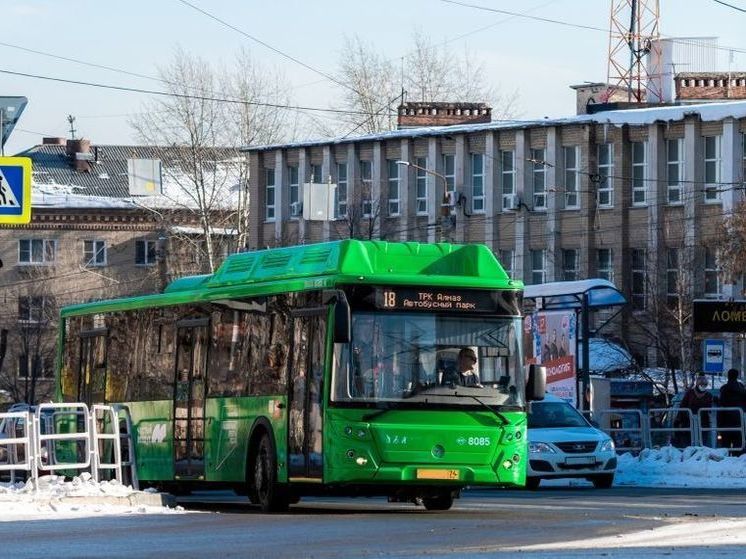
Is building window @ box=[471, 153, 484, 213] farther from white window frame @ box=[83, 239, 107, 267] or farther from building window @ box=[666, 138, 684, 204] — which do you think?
white window frame @ box=[83, 239, 107, 267]

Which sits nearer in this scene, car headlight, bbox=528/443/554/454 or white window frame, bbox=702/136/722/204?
car headlight, bbox=528/443/554/454

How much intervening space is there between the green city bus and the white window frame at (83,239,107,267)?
269 ft

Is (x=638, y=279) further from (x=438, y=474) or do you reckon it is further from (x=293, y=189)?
(x=438, y=474)

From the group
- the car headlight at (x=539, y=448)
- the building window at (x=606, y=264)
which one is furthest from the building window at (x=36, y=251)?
the car headlight at (x=539, y=448)

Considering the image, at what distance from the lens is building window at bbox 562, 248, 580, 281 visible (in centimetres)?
7419

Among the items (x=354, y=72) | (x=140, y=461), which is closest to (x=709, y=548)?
(x=140, y=461)

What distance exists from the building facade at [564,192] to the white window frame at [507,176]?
35 mm

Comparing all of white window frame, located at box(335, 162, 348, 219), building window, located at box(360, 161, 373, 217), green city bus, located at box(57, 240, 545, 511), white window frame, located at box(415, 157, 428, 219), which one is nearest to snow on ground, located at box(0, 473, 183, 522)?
green city bus, located at box(57, 240, 545, 511)

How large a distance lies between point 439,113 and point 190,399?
58.5 meters

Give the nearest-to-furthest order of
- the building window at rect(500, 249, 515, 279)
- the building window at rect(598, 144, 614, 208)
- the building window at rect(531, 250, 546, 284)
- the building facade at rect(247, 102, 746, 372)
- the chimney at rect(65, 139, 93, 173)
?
1. the building facade at rect(247, 102, 746, 372)
2. the building window at rect(598, 144, 614, 208)
3. the building window at rect(531, 250, 546, 284)
4. the building window at rect(500, 249, 515, 279)
5. the chimney at rect(65, 139, 93, 173)

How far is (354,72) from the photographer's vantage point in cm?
9381

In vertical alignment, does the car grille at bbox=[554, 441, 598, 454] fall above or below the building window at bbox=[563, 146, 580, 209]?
below

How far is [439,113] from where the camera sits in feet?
275

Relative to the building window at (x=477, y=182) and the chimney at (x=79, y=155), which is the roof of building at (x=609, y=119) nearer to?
the building window at (x=477, y=182)
